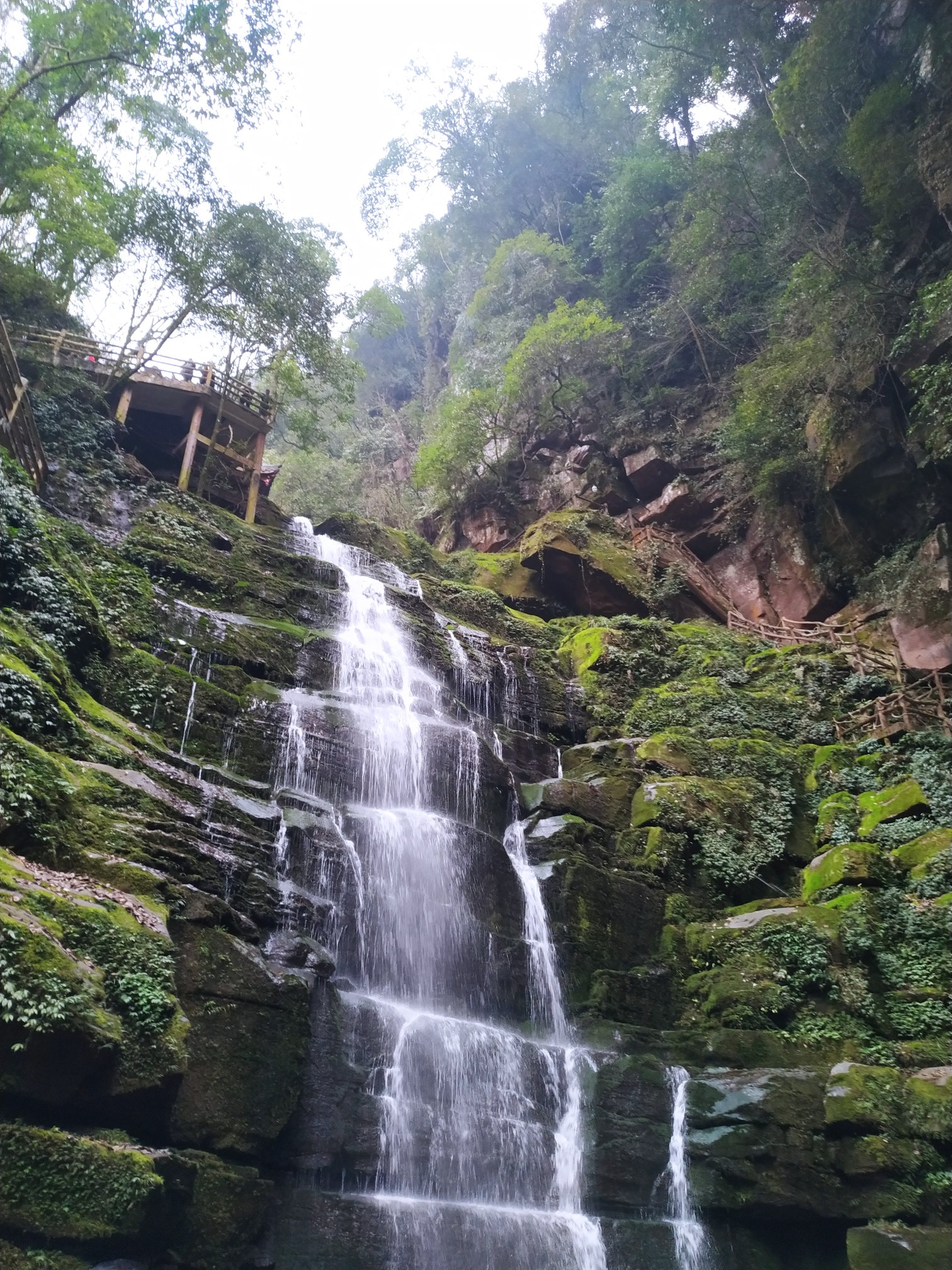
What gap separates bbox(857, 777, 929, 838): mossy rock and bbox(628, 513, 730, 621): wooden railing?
9.28 meters

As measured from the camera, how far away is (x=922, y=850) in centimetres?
1118

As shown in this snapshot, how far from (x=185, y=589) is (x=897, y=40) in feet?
58.9

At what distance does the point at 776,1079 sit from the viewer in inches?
347

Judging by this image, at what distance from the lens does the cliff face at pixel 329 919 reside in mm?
5824

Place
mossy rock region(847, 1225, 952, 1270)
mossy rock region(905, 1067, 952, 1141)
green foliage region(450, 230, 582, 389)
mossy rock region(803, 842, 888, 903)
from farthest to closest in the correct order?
green foliage region(450, 230, 582, 389) → mossy rock region(803, 842, 888, 903) → mossy rock region(905, 1067, 952, 1141) → mossy rock region(847, 1225, 952, 1270)

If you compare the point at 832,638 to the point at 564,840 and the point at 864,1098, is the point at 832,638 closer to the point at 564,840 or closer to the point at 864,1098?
the point at 564,840

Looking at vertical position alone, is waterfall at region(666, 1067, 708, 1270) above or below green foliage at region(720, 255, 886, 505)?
below

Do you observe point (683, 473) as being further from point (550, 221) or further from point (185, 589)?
point (550, 221)

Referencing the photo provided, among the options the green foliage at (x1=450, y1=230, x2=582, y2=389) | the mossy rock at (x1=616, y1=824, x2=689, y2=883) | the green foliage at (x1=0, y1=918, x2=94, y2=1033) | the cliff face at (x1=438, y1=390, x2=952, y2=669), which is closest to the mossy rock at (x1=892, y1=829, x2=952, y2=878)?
the mossy rock at (x1=616, y1=824, x2=689, y2=883)

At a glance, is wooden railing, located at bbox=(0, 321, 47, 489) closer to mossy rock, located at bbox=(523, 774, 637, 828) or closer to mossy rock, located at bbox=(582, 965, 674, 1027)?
mossy rock, located at bbox=(523, 774, 637, 828)

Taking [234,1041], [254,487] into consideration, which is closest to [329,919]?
[234,1041]

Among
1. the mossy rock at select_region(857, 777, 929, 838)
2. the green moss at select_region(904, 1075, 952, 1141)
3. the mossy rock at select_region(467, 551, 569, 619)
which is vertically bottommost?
A: the green moss at select_region(904, 1075, 952, 1141)

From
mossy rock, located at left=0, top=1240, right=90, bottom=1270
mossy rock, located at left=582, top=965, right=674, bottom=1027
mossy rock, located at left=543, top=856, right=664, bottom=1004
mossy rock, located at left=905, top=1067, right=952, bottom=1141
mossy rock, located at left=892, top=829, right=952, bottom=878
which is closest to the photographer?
mossy rock, located at left=0, top=1240, right=90, bottom=1270

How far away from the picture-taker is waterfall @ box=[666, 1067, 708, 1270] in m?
7.89
